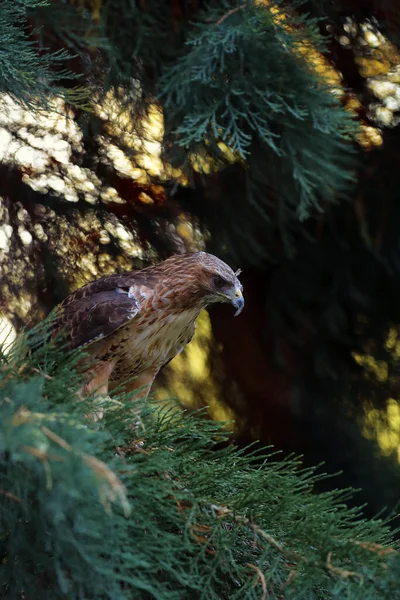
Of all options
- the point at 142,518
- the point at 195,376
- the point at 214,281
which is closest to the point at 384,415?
the point at 195,376

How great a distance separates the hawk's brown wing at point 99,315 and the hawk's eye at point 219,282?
11 cm

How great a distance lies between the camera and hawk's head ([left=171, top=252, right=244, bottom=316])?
96cm

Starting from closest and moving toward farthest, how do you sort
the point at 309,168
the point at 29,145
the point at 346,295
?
1. the point at 309,168
2. the point at 29,145
3. the point at 346,295

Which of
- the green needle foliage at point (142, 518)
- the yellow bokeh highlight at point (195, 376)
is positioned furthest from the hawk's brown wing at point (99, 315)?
the yellow bokeh highlight at point (195, 376)

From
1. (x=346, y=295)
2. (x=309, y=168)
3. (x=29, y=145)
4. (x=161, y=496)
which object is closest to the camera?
(x=161, y=496)

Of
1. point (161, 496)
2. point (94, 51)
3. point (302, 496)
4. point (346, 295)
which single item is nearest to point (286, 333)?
point (346, 295)

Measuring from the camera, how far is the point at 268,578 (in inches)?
23.2

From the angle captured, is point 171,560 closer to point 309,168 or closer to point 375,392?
point 309,168

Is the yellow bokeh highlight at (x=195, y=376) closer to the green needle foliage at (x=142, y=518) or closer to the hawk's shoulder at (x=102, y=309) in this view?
the hawk's shoulder at (x=102, y=309)

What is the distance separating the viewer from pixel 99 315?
951 millimetres

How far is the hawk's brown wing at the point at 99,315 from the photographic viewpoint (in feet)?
3.12

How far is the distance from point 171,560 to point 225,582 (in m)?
0.08

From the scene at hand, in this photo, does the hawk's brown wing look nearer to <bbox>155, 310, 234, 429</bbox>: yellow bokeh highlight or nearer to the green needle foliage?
the green needle foliage

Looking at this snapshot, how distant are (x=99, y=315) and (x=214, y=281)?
0.16m
